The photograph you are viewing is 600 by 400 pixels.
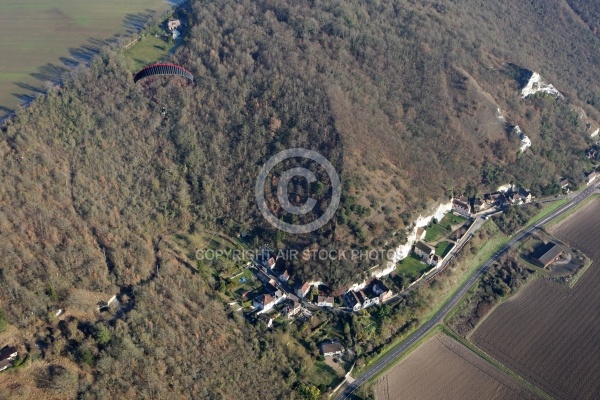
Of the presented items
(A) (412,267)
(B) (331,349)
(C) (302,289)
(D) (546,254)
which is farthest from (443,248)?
(B) (331,349)

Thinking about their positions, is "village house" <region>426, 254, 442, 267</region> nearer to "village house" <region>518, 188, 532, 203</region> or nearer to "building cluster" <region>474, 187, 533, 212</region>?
"building cluster" <region>474, 187, 533, 212</region>

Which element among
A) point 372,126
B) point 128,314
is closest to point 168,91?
point 372,126

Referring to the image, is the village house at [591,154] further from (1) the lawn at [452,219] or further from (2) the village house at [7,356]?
(2) the village house at [7,356]

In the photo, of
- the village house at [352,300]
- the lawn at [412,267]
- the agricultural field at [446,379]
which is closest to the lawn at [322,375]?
the agricultural field at [446,379]

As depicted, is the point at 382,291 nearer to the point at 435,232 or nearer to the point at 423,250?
the point at 423,250

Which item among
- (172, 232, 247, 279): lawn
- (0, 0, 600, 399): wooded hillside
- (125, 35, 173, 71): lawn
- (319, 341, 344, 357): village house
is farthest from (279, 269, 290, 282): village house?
(125, 35, 173, 71): lawn

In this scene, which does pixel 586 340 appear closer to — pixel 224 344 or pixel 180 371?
pixel 224 344
